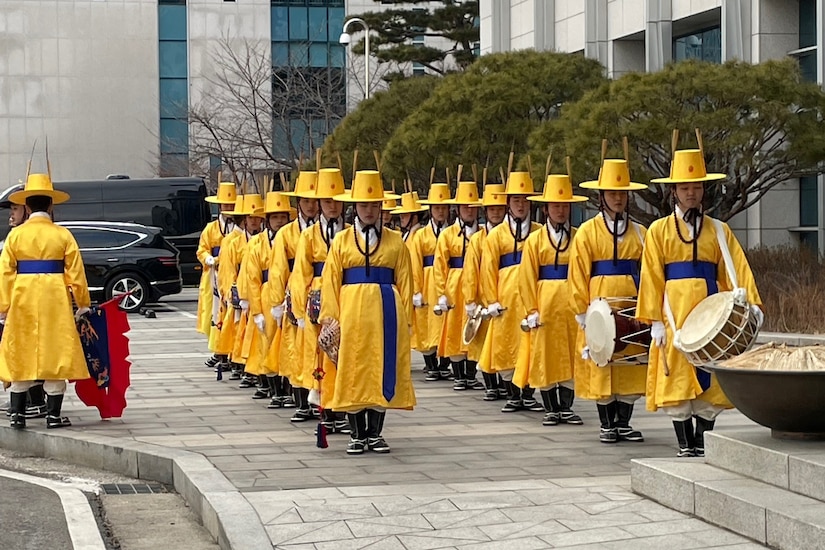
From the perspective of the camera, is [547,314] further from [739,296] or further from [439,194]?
[439,194]

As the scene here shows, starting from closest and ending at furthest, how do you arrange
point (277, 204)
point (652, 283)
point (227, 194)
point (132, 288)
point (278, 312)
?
point (652, 283) → point (278, 312) → point (277, 204) → point (227, 194) → point (132, 288)

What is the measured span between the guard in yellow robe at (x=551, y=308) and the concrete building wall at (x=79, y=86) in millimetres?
44590

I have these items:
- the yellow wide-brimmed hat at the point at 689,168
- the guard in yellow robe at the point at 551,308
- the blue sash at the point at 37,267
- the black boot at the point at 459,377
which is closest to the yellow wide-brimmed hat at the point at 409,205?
the black boot at the point at 459,377

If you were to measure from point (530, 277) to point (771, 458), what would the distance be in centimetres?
427

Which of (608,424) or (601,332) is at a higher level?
(601,332)

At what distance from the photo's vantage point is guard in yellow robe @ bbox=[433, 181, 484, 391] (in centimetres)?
1441

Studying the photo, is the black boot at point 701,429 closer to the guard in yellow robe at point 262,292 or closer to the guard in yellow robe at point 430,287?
the guard in yellow robe at point 262,292

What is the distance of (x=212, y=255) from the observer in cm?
1741

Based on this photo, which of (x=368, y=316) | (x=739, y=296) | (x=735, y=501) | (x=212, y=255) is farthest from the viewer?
(x=212, y=255)

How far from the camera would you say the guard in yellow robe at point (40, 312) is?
1120 centimetres

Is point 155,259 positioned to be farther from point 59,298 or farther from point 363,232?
point 363,232

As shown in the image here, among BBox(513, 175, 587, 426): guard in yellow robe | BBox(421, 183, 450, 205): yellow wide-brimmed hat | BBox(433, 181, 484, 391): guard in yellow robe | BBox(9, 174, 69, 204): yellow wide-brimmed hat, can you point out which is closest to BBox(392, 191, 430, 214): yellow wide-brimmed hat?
BBox(421, 183, 450, 205): yellow wide-brimmed hat

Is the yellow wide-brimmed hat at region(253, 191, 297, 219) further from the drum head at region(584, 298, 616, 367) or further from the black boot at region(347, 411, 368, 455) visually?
the drum head at region(584, 298, 616, 367)

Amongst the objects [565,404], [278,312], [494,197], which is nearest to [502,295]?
[494,197]
